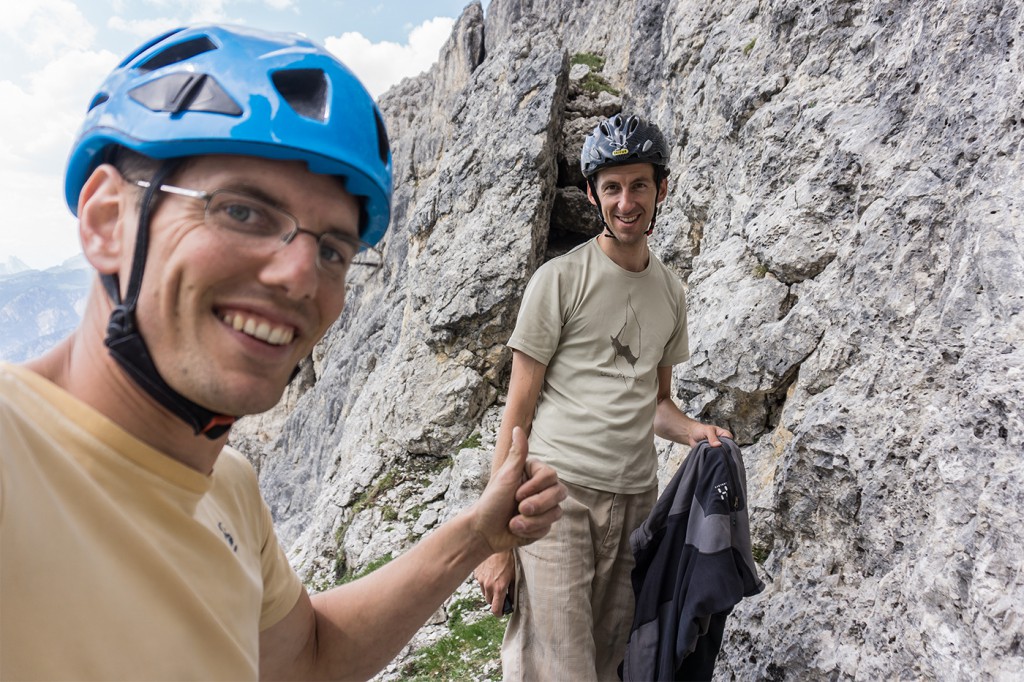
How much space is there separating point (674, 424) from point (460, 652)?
611 centimetres

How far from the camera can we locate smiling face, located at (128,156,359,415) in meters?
1.67

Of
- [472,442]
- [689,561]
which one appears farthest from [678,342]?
[472,442]

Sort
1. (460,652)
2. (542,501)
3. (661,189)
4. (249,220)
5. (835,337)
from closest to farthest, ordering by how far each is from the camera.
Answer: (249,220)
(542,501)
(661,189)
(835,337)
(460,652)

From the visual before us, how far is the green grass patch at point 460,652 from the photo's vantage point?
8.26m

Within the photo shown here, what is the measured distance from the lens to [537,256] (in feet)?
51.8

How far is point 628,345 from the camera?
435cm

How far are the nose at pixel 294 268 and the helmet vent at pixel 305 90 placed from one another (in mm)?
438

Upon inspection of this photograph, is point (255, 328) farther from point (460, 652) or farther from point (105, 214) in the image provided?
point (460, 652)

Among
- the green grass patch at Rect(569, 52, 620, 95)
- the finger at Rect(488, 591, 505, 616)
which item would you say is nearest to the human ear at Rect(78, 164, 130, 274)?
the finger at Rect(488, 591, 505, 616)

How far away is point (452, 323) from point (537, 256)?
9.89 ft

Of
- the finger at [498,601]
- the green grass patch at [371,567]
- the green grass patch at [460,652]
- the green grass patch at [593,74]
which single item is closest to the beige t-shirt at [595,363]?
the finger at [498,601]

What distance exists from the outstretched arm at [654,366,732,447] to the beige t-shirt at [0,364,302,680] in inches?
132

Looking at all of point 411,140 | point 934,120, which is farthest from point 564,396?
point 411,140

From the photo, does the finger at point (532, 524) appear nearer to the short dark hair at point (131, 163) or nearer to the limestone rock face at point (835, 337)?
the short dark hair at point (131, 163)
